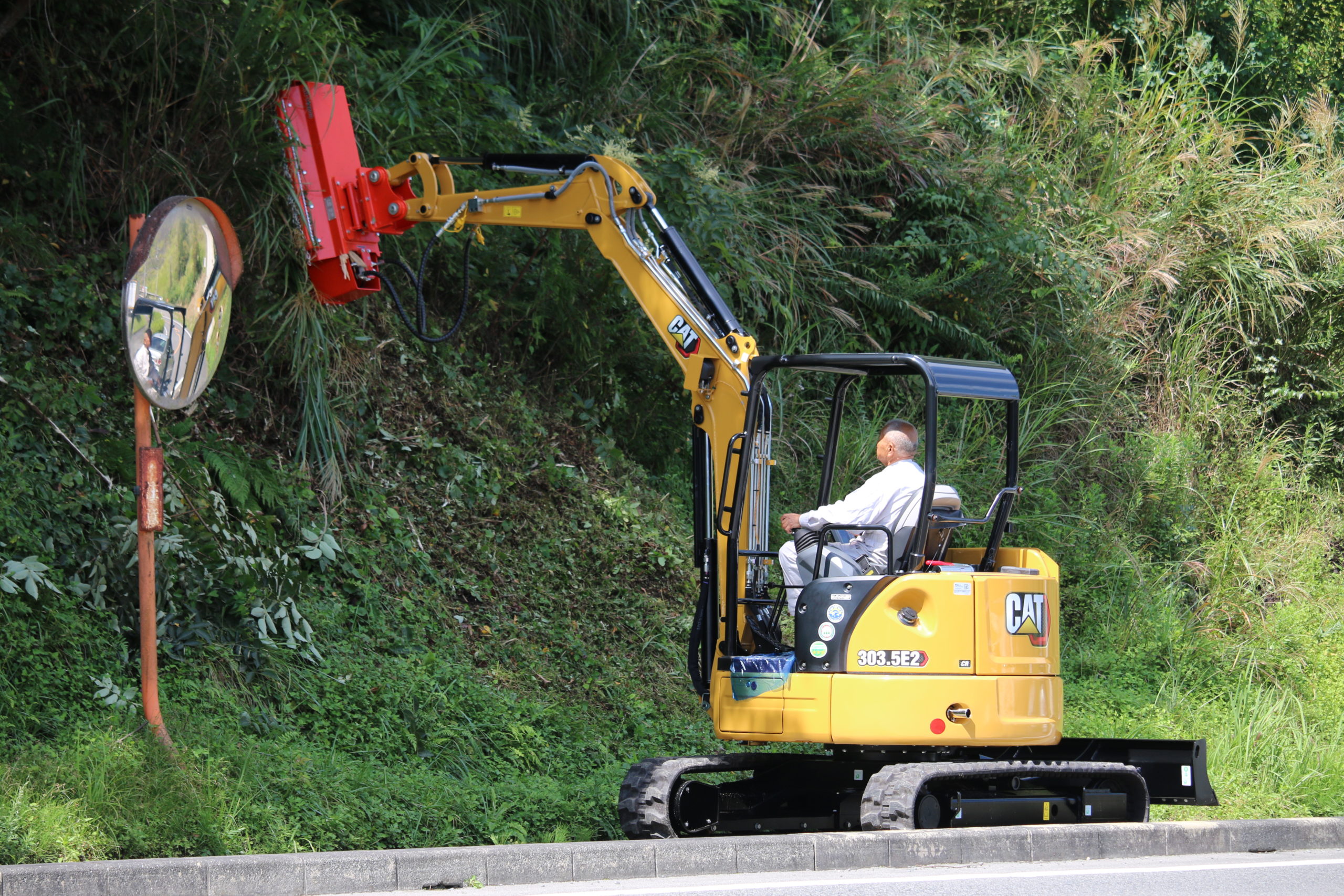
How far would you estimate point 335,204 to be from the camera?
8906mm

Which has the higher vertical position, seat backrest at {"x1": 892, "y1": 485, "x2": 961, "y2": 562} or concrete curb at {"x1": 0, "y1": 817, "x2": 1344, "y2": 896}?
seat backrest at {"x1": 892, "y1": 485, "x2": 961, "y2": 562}

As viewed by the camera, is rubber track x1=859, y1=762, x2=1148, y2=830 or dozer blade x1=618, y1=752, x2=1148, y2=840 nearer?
rubber track x1=859, y1=762, x2=1148, y2=830

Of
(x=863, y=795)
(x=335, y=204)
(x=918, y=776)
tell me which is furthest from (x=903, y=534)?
(x=335, y=204)

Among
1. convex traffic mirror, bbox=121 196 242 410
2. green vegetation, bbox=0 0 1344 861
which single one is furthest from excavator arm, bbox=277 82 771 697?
convex traffic mirror, bbox=121 196 242 410

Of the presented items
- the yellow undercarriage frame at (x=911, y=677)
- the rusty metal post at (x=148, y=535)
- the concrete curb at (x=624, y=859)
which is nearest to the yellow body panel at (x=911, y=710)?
the yellow undercarriage frame at (x=911, y=677)

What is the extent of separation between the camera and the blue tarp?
7.36m

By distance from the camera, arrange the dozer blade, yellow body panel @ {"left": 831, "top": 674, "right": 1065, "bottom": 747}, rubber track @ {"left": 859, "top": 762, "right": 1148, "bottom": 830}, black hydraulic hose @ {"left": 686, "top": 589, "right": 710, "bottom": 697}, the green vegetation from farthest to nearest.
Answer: the green vegetation
black hydraulic hose @ {"left": 686, "top": 589, "right": 710, "bottom": 697}
the dozer blade
yellow body panel @ {"left": 831, "top": 674, "right": 1065, "bottom": 747}
rubber track @ {"left": 859, "top": 762, "right": 1148, "bottom": 830}

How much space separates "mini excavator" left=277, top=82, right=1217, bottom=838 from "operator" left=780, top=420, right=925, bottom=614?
0.27 ft

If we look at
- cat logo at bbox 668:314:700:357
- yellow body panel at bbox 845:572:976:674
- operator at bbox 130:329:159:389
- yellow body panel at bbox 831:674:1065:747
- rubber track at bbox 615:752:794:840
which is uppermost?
cat logo at bbox 668:314:700:357

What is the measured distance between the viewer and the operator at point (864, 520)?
7.40 meters

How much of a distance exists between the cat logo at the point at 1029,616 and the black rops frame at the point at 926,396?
0.37 metres

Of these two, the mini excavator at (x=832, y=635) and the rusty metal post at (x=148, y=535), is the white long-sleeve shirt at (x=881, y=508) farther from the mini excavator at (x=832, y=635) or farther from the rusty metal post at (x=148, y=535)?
the rusty metal post at (x=148, y=535)

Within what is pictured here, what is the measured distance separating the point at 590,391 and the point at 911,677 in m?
6.58

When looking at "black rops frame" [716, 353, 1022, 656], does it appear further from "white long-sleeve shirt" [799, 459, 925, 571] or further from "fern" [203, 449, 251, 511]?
"fern" [203, 449, 251, 511]
